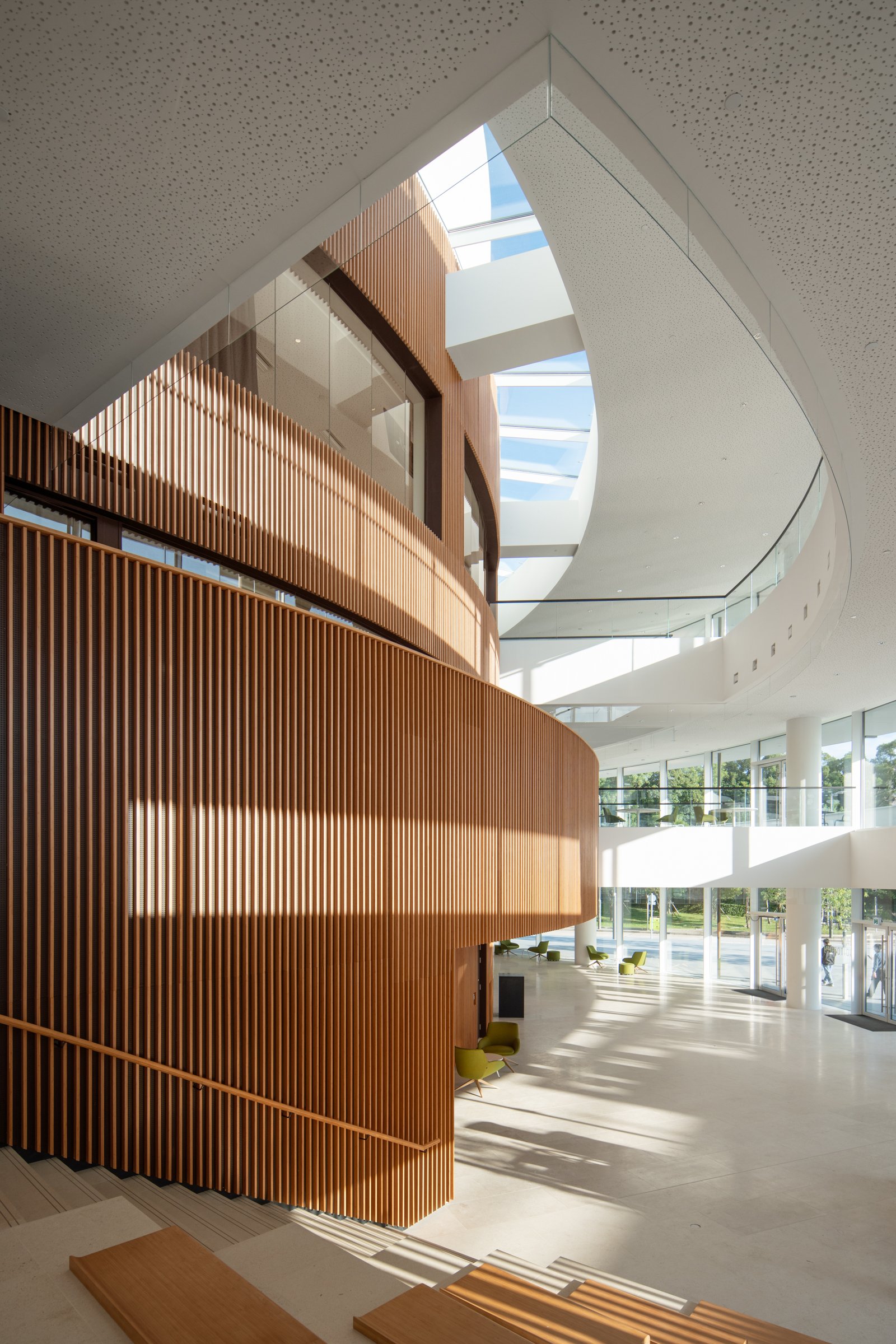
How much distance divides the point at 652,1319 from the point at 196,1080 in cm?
342

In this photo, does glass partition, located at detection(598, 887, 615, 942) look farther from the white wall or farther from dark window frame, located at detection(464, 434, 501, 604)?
the white wall

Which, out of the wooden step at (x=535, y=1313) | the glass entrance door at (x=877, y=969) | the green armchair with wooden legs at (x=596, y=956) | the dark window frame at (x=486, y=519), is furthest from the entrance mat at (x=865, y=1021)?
the wooden step at (x=535, y=1313)

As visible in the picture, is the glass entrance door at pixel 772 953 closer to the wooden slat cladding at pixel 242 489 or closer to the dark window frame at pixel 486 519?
the dark window frame at pixel 486 519

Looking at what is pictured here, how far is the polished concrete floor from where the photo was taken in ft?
25.1

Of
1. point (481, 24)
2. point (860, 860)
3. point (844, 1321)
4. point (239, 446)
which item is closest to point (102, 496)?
point (239, 446)

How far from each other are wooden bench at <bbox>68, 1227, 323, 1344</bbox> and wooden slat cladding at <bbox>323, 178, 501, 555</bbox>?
7.29 meters

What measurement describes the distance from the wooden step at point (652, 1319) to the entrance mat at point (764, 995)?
15.7 meters

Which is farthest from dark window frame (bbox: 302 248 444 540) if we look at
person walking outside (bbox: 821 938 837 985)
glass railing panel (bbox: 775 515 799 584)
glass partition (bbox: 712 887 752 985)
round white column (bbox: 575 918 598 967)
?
round white column (bbox: 575 918 598 967)

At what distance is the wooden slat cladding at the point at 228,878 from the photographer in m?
5.05

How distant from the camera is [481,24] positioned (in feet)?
9.15

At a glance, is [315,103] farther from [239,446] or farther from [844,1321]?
[844,1321]

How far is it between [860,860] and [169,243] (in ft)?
57.1

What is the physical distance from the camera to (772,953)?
22391 millimetres

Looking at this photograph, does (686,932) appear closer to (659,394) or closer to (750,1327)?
(659,394)
